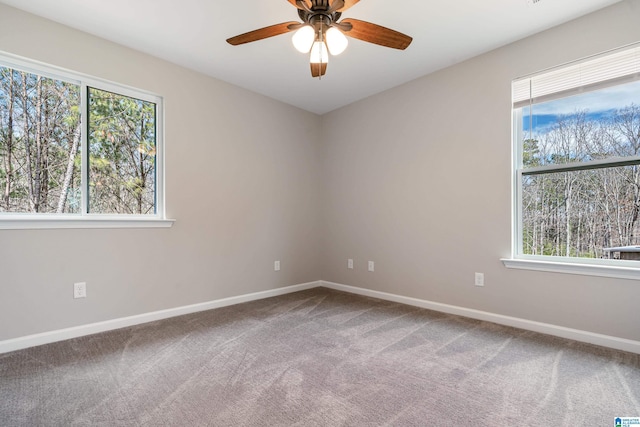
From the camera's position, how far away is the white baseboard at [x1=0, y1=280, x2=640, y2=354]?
2.27 meters

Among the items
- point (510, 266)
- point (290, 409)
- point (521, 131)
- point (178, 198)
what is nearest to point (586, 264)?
point (510, 266)

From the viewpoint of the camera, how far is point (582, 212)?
8.25 ft

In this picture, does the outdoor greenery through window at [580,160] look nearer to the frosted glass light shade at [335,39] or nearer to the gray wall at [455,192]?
the gray wall at [455,192]

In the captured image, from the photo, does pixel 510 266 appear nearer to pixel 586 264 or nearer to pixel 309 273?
pixel 586 264

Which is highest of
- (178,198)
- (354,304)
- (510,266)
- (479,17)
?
(479,17)

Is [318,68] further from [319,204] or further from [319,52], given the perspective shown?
[319,204]

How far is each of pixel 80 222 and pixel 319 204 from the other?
2.74 m

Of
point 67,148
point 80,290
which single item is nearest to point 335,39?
point 67,148

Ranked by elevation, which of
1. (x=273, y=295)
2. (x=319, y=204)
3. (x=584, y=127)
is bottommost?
(x=273, y=295)

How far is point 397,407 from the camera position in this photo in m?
1.62

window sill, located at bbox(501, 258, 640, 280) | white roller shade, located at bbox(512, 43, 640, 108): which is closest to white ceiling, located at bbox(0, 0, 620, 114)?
white roller shade, located at bbox(512, 43, 640, 108)

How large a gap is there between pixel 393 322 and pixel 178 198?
2.34m

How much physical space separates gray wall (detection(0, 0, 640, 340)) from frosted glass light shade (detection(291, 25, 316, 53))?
1.81 m

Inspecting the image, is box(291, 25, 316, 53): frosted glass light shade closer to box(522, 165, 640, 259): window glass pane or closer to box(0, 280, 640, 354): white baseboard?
box(522, 165, 640, 259): window glass pane
